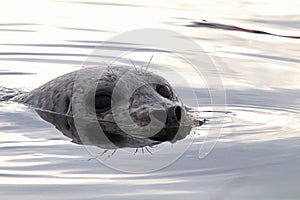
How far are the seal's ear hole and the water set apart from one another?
0.41 metres

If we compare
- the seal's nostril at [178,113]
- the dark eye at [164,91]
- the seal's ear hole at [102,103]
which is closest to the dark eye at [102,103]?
the seal's ear hole at [102,103]

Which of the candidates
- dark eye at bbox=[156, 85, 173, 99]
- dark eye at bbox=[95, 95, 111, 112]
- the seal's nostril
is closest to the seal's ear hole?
dark eye at bbox=[95, 95, 111, 112]

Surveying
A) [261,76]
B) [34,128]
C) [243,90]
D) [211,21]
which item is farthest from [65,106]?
[211,21]

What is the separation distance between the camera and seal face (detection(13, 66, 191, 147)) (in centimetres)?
593

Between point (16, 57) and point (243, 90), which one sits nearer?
point (243, 90)

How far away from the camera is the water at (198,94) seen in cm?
478

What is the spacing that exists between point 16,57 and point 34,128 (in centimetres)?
321

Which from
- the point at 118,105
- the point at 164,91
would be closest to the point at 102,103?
the point at 118,105

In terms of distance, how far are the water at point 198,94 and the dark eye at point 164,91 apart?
1.33 feet

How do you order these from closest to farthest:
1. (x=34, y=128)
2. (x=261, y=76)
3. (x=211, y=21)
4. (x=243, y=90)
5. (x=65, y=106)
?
1. (x=34, y=128)
2. (x=65, y=106)
3. (x=243, y=90)
4. (x=261, y=76)
5. (x=211, y=21)

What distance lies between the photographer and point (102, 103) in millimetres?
6434

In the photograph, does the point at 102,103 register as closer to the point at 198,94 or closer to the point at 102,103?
the point at 102,103
